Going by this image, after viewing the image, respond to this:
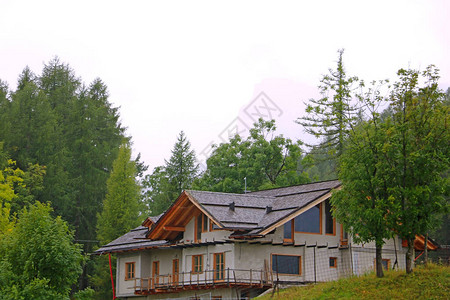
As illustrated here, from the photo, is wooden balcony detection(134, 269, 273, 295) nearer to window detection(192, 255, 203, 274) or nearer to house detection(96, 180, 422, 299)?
house detection(96, 180, 422, 299)

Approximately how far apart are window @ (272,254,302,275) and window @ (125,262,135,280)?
13.3 meters

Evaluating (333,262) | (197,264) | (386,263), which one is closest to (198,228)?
(197,264)

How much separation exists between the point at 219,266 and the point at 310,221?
5773 millimetres

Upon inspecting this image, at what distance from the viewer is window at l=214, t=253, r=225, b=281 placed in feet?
118

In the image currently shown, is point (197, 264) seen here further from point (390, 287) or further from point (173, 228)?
point (390, 287)

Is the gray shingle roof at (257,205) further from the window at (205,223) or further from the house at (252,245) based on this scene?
the window at (205,223)

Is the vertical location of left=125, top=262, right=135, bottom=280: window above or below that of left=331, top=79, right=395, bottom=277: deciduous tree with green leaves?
below

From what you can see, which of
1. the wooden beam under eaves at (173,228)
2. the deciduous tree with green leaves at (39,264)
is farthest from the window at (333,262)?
the deciduous tree with green leaves at (39,264)

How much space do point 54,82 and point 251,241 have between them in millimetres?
48555

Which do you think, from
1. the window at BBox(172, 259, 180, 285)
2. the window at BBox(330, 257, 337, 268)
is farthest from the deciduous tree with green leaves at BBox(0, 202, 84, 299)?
the window at BBox(330, 257, 337, 268)

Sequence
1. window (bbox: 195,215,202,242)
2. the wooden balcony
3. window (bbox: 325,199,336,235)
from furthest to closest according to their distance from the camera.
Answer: window (bbox: 195,215,202,242), window (bbox: 325,199,336,235), the wooden balcony

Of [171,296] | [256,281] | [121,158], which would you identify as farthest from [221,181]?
[256,281]

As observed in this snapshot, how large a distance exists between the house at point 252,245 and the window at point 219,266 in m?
0.06

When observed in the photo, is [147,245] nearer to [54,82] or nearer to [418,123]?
[418,123]
